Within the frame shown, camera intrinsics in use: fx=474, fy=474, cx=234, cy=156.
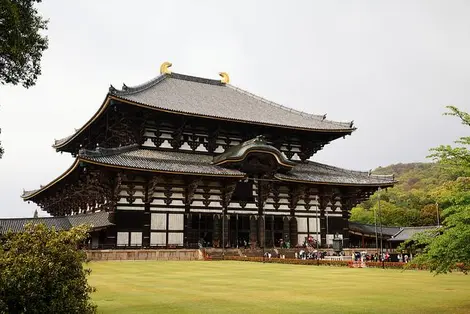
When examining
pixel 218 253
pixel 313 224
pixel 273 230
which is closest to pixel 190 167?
pixel 218 253

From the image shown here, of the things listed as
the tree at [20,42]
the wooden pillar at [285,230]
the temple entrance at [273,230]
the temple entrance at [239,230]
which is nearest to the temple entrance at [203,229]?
the temple entrance at [239,230]

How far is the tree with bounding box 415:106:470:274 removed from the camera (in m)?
13.1

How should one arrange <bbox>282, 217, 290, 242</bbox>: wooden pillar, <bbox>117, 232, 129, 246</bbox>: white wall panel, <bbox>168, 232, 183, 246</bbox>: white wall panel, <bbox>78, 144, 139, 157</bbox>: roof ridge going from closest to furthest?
<bbox>78, 144, 139, 157</bbox>: roof ridge, <bbox>117, 232, 129, 246</bbox>: white wall panel, <bbox>168, 232, 183, 246</bbox>: white wall panel, <bbox>282, 217, 290, 242</bbox>: wooden pillar

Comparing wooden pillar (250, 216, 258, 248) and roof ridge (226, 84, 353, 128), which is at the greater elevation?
roof ridge (226, 84, 353, 128)

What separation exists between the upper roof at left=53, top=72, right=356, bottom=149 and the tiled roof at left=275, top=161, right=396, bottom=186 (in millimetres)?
4488

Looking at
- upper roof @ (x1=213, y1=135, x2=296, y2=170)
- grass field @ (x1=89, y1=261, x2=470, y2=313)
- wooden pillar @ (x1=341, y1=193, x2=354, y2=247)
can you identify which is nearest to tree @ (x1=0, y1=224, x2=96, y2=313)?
grass field @ (x1=89, y1=261, x2=470, y2=313)

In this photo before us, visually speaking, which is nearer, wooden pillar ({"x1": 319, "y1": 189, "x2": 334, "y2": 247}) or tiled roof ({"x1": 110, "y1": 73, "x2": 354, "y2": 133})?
tiled roof ({"x1": 110, "y1": 73, "x2": 354, "y2": 133})

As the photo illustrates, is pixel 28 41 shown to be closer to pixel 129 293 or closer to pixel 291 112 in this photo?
pixel 129 293

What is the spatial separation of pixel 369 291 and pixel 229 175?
1017 inches

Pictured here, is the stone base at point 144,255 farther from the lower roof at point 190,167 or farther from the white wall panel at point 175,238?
the lower roof at point 190,167

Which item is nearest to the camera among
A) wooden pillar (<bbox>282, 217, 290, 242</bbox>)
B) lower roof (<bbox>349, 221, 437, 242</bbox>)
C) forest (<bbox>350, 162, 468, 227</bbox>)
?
wooden pillar (<bbox>282, 217, 290, 242</bbox>)

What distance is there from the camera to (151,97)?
1853 inches

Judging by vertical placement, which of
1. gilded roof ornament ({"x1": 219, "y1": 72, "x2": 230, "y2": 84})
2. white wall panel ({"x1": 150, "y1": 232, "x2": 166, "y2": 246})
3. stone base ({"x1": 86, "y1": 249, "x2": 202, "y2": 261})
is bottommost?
stone base ({"x1": 86, "y1": 249, "x2": 202, "y2": 261})

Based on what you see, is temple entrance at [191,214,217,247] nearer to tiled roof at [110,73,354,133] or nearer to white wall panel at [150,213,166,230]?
white wall panel at [150,213,166,230]
